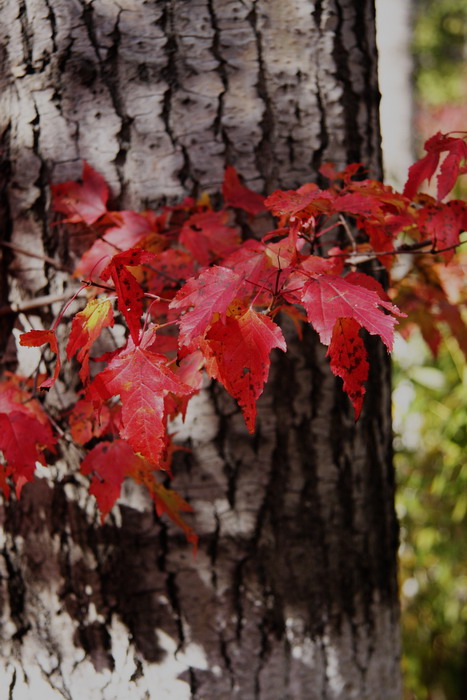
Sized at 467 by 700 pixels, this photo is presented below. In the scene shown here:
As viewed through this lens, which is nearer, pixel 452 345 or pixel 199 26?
pixel 199 26

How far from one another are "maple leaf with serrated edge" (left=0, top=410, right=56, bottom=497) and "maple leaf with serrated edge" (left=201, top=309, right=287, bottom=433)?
1.27 ft

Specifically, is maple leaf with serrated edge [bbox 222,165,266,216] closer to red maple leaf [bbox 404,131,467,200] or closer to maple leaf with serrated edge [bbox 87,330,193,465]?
red maple leaf [bbox 404,131,467,200]

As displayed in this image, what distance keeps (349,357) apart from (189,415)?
0.55 metres

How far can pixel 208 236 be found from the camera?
3.79 ft

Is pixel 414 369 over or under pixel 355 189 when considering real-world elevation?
under

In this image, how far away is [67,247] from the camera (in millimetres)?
1253

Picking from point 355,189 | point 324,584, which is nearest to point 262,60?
point 355,189

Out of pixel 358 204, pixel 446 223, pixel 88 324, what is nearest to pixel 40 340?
pixel 88 324

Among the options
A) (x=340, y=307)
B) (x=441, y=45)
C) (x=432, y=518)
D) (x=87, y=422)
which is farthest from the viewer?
(x=441, y=45)

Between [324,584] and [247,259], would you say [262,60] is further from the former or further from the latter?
[324,584]

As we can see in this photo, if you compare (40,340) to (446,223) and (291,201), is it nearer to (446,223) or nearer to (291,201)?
(291,201)

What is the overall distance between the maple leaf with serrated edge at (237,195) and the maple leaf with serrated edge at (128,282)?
0.43m

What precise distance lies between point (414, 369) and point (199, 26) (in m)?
1.73

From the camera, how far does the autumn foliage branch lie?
0.79 m
